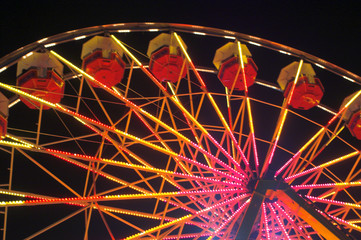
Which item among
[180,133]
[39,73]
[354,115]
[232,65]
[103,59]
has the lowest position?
[354,115]

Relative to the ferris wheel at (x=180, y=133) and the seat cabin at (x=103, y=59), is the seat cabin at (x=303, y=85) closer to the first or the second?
the ferris wheel at (x=180, y=133)

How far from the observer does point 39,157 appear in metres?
18.4

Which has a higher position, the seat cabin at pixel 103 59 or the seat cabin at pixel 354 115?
the seat cabin at pixel 103 59

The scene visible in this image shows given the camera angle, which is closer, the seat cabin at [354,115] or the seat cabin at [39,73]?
the seat cabin at [39,73]

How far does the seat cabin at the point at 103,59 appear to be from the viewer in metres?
11.5

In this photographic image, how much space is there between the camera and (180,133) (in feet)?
42.7

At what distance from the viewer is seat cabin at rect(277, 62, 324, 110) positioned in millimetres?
12180

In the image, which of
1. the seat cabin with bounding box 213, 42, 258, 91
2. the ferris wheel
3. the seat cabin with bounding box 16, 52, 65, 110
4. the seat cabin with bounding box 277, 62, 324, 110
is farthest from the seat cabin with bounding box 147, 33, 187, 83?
the seat cabin with bounding box 277, 62, 324, 110

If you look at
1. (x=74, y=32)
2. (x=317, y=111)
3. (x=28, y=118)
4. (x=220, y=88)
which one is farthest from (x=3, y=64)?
(x=317, y=111)

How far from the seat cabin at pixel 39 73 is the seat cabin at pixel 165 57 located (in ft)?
7.25

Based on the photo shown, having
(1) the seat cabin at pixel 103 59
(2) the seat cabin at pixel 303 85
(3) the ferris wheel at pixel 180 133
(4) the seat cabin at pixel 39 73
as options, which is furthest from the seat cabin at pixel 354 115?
(4) the seat cabin at pixel 39 73

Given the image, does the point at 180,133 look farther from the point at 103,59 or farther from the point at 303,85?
the point at 303,85

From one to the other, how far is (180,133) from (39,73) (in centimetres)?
380

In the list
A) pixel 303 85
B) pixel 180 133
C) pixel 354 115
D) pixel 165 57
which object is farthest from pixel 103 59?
pixel 354 115
